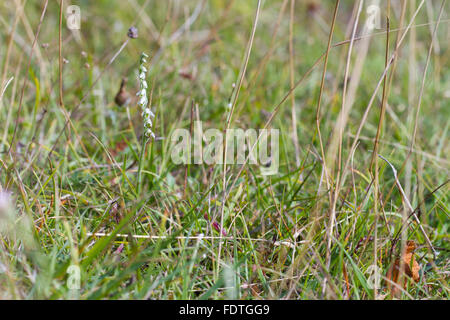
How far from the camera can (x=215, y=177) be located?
3.87 feet

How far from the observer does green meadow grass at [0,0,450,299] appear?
0.88 meters

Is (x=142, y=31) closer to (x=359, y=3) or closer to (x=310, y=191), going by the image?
(x=310, y=191)

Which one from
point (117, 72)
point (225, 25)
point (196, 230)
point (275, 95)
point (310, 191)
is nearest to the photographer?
point (196, 230)

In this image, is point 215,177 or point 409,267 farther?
point 215,177

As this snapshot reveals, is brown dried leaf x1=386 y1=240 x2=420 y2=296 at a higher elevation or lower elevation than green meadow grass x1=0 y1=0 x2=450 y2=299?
lower

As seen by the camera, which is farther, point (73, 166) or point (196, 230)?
point (73, 166)

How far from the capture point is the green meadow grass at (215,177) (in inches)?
34.6

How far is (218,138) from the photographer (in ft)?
4.47

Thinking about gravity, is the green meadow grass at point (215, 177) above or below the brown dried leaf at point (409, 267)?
above

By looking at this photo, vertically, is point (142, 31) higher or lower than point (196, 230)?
higher

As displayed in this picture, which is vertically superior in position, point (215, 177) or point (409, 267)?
point (215, 177)
